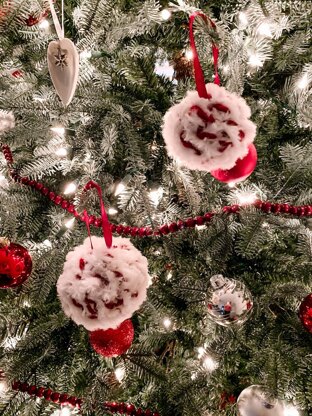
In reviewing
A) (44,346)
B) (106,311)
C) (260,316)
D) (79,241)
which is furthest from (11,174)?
(260,316)

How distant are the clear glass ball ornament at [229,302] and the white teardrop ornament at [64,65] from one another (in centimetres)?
47

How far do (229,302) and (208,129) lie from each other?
14.2 inches

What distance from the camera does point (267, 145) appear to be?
99cm

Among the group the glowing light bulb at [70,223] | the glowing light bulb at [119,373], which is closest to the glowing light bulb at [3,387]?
the glowing light bulb at [119,373]

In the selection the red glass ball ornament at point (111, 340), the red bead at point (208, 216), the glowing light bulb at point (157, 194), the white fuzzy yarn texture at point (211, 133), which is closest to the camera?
the white fuzzy yarn texture at point (211, 133)

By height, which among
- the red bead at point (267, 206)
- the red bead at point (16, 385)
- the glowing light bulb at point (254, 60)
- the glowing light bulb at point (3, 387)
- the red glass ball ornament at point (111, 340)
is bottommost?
the red bead at point (16, 385)

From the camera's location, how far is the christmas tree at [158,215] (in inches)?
35.3

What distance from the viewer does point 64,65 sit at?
84 centimetres

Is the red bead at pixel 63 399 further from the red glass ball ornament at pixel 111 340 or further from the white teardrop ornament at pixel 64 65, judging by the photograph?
the white teardrop ornament at pixel 64 65

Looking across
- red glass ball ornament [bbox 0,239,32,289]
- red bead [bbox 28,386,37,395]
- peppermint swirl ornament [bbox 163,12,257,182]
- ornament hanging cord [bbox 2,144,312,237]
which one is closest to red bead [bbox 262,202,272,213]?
ornament hanging cord [bbox 2,144,312,237]

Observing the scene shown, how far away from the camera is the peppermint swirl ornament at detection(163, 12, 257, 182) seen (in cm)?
67

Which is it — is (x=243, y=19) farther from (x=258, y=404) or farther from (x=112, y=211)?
(x=258, y=404)

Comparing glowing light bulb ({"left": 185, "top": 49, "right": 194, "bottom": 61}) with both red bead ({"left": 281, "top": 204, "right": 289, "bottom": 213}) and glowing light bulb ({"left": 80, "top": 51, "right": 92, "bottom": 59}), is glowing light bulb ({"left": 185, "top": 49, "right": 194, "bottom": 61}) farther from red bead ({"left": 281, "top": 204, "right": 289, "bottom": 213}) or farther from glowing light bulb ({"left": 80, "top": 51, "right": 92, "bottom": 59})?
red bead ({"left": 281, "top": 204, "right": 289, "bottom": 213})

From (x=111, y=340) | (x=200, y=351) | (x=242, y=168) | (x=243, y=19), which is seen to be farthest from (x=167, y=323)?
(x=243, y=19)
